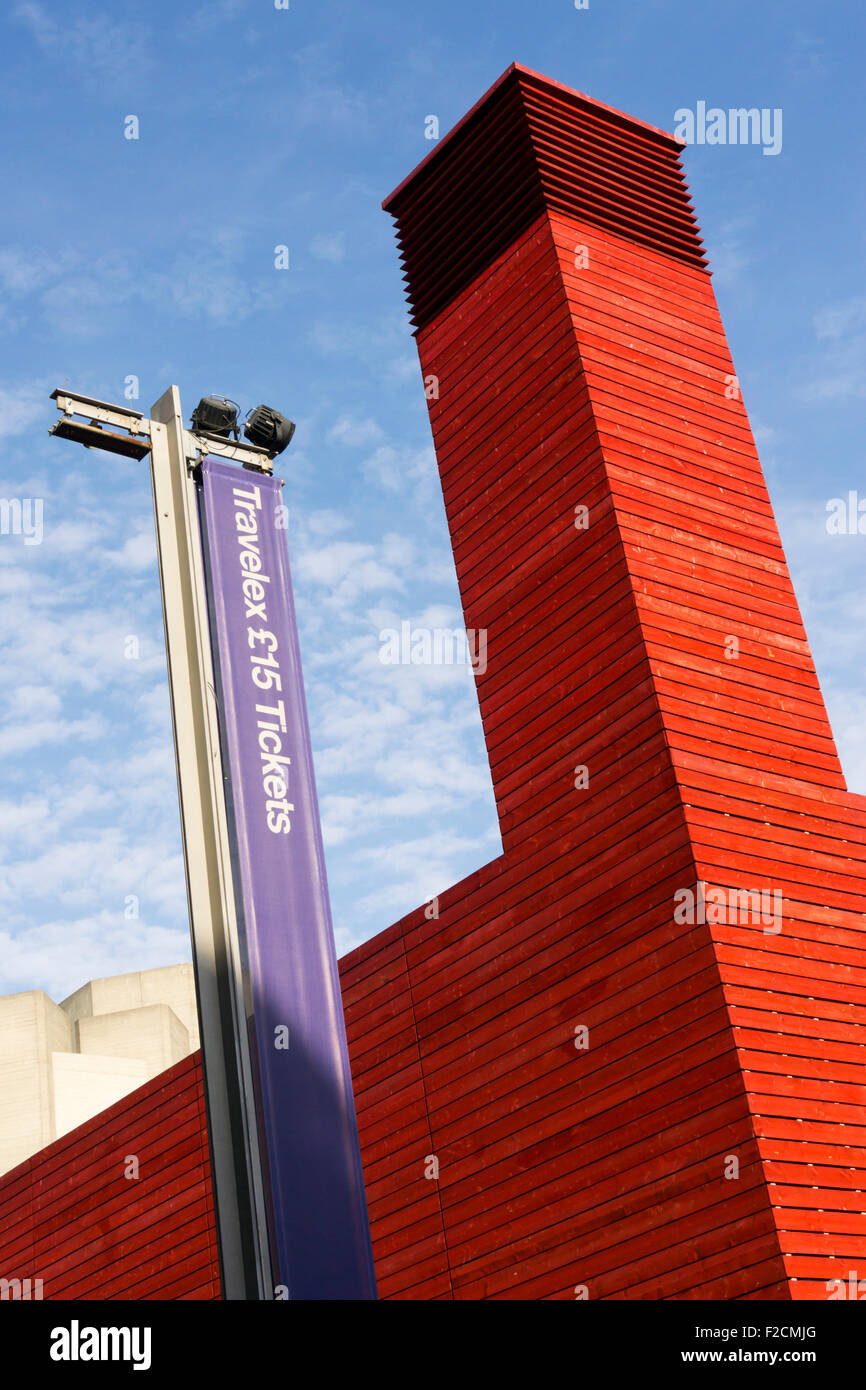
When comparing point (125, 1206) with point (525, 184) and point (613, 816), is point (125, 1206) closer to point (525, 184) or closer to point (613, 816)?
point (613, 816)

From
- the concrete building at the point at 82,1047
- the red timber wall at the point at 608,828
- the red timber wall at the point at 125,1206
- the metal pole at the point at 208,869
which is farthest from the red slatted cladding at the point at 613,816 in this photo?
the concrete building at the point at 82,1047

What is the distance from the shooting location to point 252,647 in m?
8.86

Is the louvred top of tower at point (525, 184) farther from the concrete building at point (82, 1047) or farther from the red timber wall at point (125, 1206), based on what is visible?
the concrete building at point (82, 1047)

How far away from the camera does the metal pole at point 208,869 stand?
24.3 ft

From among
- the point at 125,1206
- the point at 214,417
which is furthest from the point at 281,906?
the point at 125,1206

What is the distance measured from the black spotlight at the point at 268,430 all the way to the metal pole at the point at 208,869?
1.61 ft

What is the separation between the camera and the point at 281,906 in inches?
319

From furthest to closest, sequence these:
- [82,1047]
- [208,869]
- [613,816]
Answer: [82,1047]
[613,816]
[208,869]

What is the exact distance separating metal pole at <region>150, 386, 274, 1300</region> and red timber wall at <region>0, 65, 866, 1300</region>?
582 cm

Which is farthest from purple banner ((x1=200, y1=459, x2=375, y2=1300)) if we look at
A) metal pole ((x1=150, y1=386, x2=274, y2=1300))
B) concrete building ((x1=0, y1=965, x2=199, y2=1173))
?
concrete building ((x1=0, y1=965, x2=199, y2=1173))

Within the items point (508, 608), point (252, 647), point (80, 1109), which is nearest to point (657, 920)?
point (508, 608)

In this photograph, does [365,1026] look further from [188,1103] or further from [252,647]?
[252,647]

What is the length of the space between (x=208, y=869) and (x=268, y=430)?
3.02 meters

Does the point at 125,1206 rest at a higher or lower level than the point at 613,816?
lower
